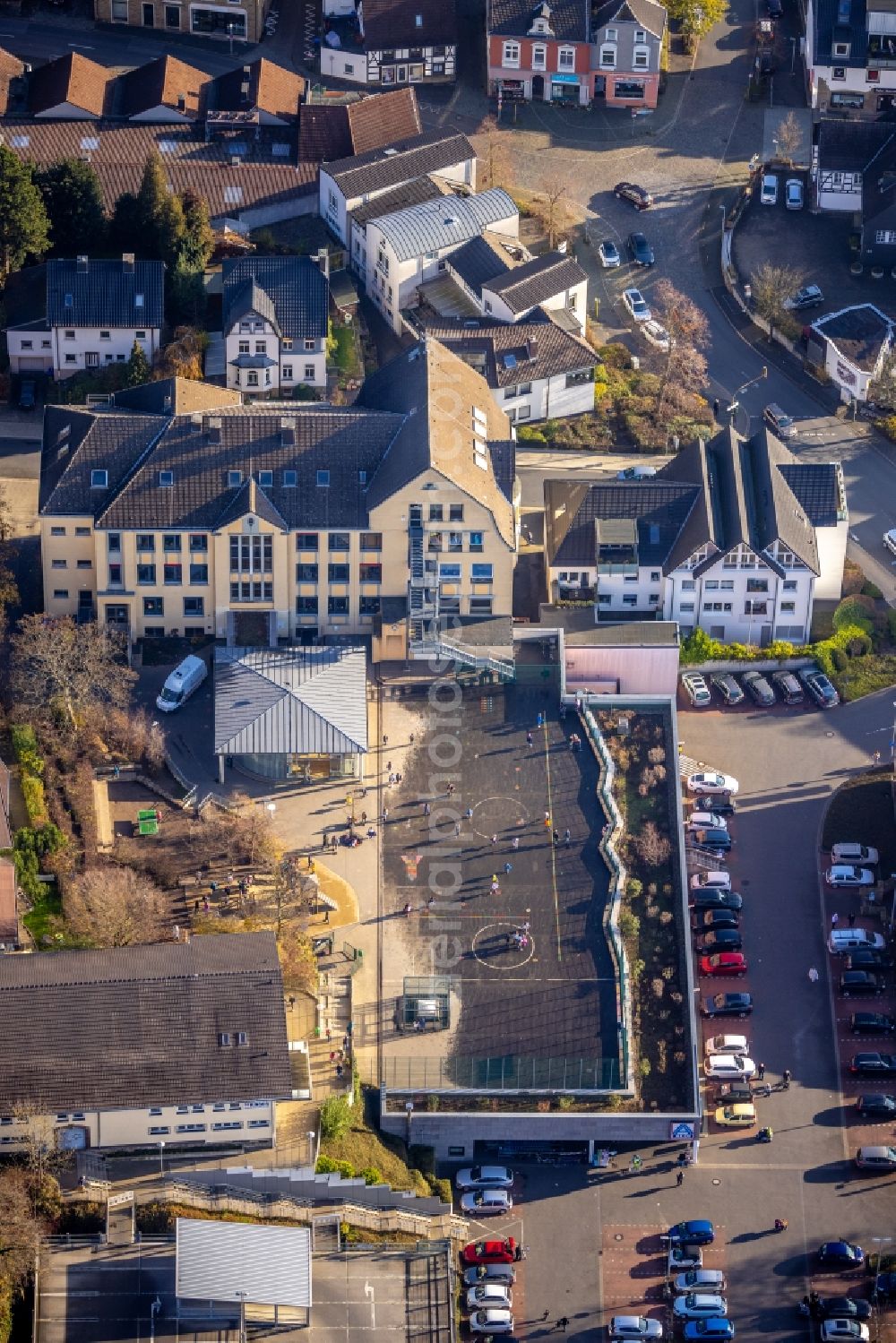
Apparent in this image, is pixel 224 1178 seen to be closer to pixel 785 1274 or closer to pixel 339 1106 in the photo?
pixel 339 1106

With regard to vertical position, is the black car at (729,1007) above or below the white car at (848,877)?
below

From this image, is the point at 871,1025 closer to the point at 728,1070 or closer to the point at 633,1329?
the point at 728,1070

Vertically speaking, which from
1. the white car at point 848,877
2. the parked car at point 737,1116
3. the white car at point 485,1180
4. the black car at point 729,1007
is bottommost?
the white car at point 485,1180

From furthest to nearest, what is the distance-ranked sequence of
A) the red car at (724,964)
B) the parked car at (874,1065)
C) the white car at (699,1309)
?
the red car at (724,964), the parked car at (874,1065), the white car at (699,1309)

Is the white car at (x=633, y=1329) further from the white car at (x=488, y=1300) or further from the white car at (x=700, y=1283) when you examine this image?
the white car at (x=488, y=1300)

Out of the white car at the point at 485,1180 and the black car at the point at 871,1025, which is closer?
the white car at the point at 485,1180

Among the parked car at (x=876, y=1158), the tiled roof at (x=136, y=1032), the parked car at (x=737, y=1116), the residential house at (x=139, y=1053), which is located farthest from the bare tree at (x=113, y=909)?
the parked car at (x=876, y=1158)
